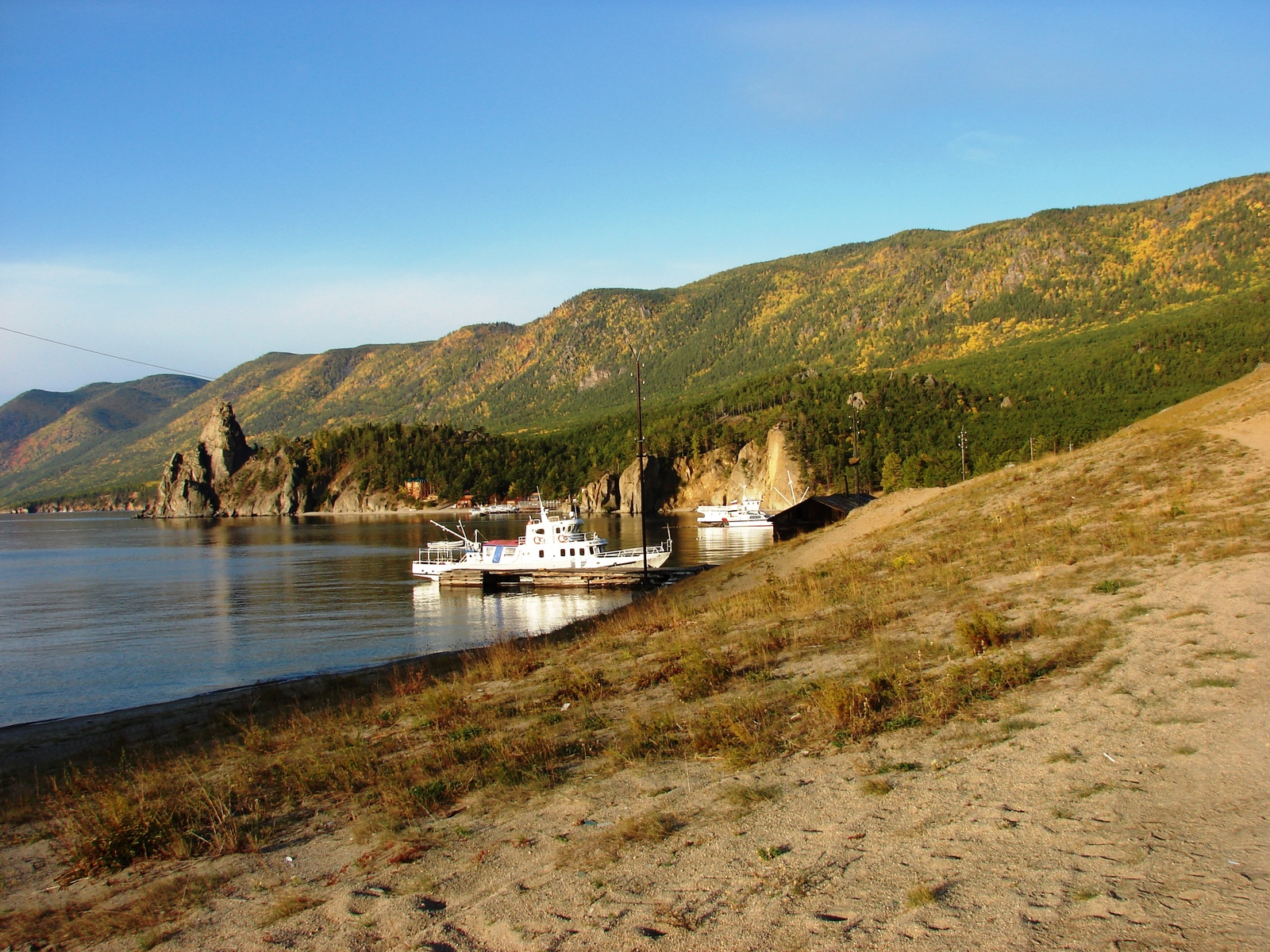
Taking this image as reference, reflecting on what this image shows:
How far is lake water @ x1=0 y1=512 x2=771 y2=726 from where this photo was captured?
2827 centimetres

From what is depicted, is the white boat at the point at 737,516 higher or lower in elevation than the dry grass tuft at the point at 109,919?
lower

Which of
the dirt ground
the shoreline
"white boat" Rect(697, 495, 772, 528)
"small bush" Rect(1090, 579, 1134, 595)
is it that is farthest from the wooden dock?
"white boat" Rect(697, 495, 772, 528)

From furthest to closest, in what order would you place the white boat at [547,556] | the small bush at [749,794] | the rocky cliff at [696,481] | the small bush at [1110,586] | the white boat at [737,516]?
the rocky cliff at [696,481] → the white boat at [737,516] → the white boat at [547,556] → the small bush at [1110,586] → the small bush at [749,794]

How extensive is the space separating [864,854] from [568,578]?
4639 cm

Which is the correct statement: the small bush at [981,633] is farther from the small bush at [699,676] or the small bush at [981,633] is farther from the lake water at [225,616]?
the lake water at [225,616]

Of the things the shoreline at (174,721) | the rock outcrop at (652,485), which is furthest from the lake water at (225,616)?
the rock outcrop at (652,485)

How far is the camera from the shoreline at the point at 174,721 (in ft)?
52.6

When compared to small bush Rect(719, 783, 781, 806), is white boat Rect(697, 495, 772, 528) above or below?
below

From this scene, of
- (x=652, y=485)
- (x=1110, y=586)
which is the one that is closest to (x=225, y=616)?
(x=1110, y=586)

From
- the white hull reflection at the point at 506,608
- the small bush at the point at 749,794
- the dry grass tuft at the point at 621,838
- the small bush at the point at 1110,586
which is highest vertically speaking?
the small bush at the point at 1110,586

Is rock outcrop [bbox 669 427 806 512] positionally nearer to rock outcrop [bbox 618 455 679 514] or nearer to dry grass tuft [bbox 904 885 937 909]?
rock outcrop [bbox 618 455 679 514]

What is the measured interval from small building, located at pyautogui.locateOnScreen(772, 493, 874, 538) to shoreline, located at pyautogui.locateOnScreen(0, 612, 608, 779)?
31724mm

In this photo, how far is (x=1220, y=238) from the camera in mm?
188000

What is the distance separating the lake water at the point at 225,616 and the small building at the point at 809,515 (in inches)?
385
